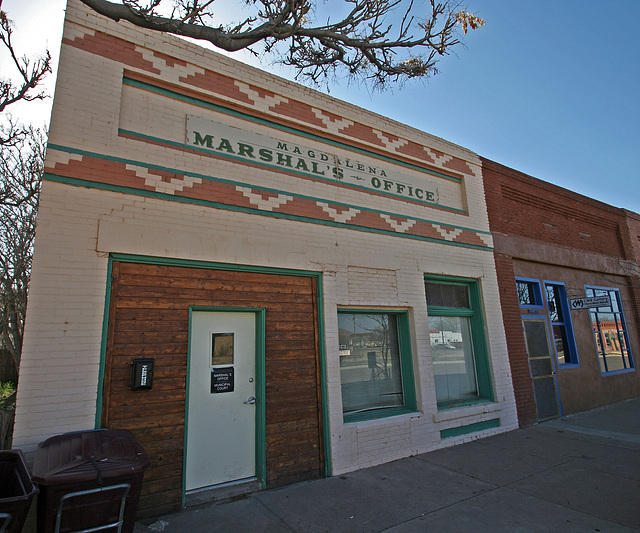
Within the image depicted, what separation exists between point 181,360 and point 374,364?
3.30 m

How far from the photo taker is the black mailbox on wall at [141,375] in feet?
14.4

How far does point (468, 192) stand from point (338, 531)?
7.32 metres

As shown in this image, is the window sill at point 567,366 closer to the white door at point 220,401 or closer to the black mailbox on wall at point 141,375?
the white door at point 220,401

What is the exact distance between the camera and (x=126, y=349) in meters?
4.50

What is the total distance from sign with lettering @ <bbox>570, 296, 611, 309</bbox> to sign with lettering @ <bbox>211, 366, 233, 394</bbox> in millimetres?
8809

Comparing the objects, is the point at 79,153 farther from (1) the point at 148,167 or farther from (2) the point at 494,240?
(2) the point at 494,240

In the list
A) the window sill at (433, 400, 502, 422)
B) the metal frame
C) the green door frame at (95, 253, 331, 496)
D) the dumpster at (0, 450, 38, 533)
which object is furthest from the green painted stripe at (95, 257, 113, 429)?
the window sill at (433, 400, 502, 422)

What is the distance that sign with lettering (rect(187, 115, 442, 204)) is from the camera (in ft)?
18.7

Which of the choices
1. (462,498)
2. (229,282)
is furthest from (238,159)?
(462,498)

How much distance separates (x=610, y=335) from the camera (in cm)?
1122

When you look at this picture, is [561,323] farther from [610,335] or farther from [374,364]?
[374,364]

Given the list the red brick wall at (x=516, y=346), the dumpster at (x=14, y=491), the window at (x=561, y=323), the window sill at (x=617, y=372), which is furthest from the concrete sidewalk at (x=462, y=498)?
the window sill at (x=617, y=372)

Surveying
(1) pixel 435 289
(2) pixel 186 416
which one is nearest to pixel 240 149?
(2) pixel 186 416

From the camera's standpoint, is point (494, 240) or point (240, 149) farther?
point (494, 240)
